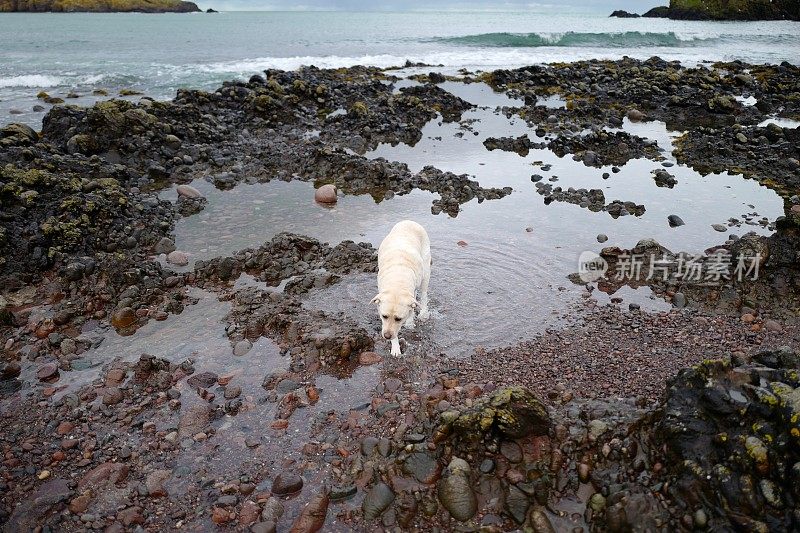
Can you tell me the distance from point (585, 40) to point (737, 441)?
70.4 m

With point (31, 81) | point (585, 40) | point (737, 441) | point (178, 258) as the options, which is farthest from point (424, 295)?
point (585, 40)

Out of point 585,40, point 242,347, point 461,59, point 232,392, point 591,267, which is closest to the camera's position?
point 232,392

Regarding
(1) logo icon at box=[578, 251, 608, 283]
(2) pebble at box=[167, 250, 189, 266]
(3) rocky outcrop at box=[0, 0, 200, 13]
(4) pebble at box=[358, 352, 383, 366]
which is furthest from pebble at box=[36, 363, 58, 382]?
(3) rocky outcrop at box=[0, 0, 200, 13]

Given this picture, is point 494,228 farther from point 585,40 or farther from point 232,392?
point 585,40

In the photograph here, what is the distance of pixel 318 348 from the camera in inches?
308

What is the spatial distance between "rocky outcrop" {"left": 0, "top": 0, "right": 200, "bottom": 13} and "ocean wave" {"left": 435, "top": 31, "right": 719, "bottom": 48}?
5589 inches

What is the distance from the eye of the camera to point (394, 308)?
23.8ft

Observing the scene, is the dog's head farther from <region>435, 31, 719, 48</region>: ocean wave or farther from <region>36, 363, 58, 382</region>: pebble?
<region>435, 31, 719, 48</region>: ocean wave

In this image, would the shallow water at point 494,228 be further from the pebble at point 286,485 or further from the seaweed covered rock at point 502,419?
the pebble at point 286,485

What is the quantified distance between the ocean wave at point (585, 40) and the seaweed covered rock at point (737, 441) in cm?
6090

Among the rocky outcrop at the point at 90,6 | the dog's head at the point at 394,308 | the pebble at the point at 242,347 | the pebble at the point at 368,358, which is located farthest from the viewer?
the rocky outcrop at the point at 90,6

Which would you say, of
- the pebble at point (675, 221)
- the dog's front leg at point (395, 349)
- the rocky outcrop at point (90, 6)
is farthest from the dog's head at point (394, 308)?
the rocky outcrop at point (90, 6)

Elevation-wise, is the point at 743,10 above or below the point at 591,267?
above

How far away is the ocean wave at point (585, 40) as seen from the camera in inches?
2400
